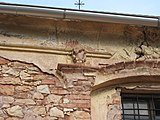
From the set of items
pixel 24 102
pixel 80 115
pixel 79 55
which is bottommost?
pixel 80 115

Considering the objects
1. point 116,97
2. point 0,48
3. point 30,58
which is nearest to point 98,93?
point 116,97

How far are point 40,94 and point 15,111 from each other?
386 mm

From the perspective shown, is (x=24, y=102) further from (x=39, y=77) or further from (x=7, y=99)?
(x=39, y=77)

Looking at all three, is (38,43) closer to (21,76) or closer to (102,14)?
(21,76)

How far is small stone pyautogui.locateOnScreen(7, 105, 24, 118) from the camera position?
14.5 ft

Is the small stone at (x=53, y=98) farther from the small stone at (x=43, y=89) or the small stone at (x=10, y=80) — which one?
the small stone at (x=10, y=80)

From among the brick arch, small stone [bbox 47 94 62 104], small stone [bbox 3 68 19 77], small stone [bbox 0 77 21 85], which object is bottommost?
small stone [bbox 47 94 62 104]

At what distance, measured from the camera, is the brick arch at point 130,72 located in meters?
4.99

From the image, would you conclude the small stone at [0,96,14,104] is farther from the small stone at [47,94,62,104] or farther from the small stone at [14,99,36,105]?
the small stone at [47,94,62,104]

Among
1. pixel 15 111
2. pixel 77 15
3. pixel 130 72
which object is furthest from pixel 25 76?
pixel 130 72

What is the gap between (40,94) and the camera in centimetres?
463

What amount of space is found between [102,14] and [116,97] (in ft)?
3.79

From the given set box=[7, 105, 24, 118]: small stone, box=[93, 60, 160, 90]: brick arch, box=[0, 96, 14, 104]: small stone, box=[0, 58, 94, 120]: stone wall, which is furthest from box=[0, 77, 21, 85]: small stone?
box=[93, 60, 160, 90]: brick arch

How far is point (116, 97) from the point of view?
16.3 ft
